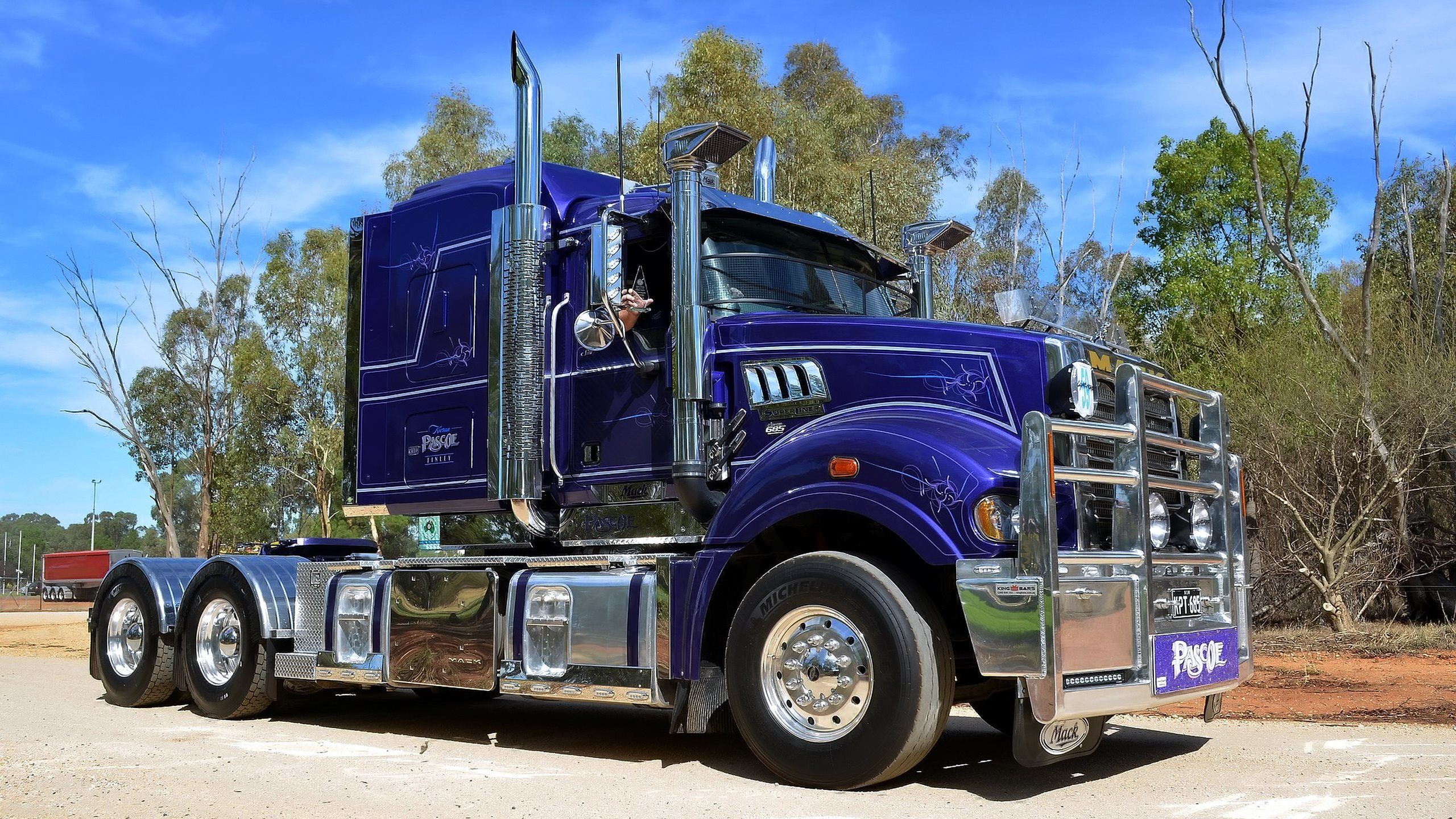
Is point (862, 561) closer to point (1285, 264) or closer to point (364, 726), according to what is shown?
point (364, 726)

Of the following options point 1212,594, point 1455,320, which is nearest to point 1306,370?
point 1455,320

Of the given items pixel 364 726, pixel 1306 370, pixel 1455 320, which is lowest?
pixel 364 726

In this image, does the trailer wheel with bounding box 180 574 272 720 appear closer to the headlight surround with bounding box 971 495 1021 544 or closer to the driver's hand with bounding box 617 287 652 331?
the driver's hand with bounding box 617 287 652 331

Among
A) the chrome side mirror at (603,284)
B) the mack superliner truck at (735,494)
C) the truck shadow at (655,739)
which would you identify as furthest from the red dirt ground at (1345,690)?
the chrome side mirror at (603,284)

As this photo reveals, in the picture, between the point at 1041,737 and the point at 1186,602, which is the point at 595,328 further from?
the point at 1186,602

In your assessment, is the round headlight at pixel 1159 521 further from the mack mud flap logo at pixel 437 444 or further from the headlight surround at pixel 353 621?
the headlight surround at pixel 353 621

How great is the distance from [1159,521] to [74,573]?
50556 millimetres

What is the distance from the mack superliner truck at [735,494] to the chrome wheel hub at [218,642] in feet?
0.12

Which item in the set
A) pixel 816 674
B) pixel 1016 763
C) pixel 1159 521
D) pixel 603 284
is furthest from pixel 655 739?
pixel 1159 521

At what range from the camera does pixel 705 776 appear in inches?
260

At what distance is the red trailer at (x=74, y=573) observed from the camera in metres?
44.5

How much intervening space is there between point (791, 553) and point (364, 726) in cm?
430

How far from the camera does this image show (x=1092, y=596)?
5598 mm

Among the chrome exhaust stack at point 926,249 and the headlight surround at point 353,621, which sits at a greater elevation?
the chrome exhaust stack at point 926,249
